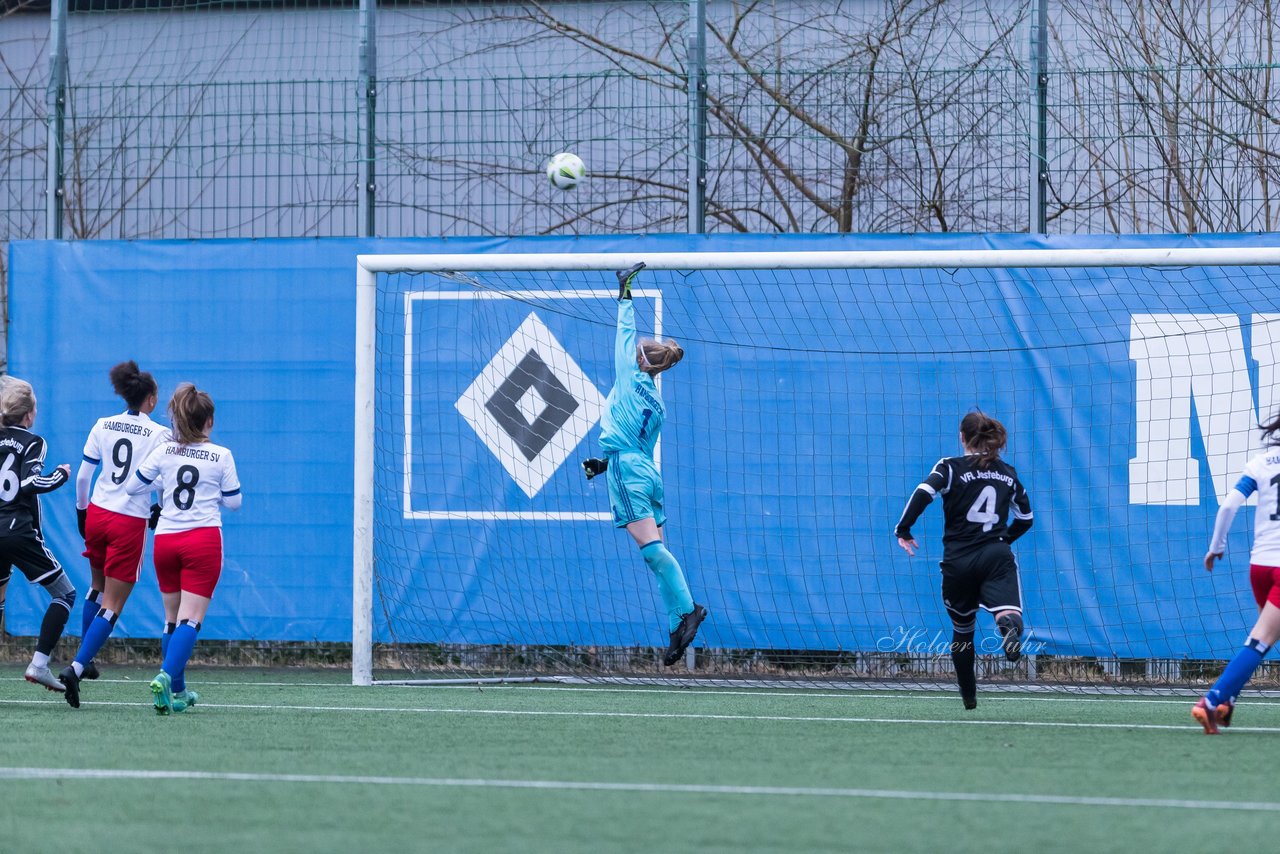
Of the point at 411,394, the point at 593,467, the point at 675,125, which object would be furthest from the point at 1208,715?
the point at 411,394

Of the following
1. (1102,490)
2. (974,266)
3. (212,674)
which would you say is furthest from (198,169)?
(1102,490)

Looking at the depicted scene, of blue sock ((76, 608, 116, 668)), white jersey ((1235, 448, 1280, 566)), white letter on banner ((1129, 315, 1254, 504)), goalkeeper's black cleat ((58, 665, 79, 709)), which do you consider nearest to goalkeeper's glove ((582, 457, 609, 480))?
blue sock ((76, 608, 116, 668))

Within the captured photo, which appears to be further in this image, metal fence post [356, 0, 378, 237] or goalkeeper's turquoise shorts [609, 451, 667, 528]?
metal fence post [356, 0, 378, 237]

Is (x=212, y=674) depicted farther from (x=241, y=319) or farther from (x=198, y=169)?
(x=198, y=169)

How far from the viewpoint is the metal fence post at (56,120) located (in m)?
12.4

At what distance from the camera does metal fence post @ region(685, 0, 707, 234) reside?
38.3 ft

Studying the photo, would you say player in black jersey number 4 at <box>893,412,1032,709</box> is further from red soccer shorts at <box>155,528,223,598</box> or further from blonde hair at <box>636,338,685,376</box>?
red soccer shorts at <box>155,528,223,598</box>

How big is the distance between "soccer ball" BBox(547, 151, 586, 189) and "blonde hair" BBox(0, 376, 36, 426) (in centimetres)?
364

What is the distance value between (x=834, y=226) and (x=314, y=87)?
156 inches

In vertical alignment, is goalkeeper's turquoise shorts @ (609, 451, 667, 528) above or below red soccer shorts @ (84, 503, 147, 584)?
above

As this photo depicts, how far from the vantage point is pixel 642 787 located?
5.63 meters

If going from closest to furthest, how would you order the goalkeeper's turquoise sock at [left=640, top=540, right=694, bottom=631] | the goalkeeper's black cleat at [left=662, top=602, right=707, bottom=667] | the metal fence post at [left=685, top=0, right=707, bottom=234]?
the goalkeeper's black cleat at [left=662, top=602, right=707, bottom=667]
the goalkeeper's turquoise sock at [left=640, top=540, right=694, bottom=631]
the metal fence post at [left=685, top=0, right=707, bottom=234]

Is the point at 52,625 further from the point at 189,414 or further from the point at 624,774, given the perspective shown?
the point at 624,774

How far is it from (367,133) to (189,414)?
435 cm
